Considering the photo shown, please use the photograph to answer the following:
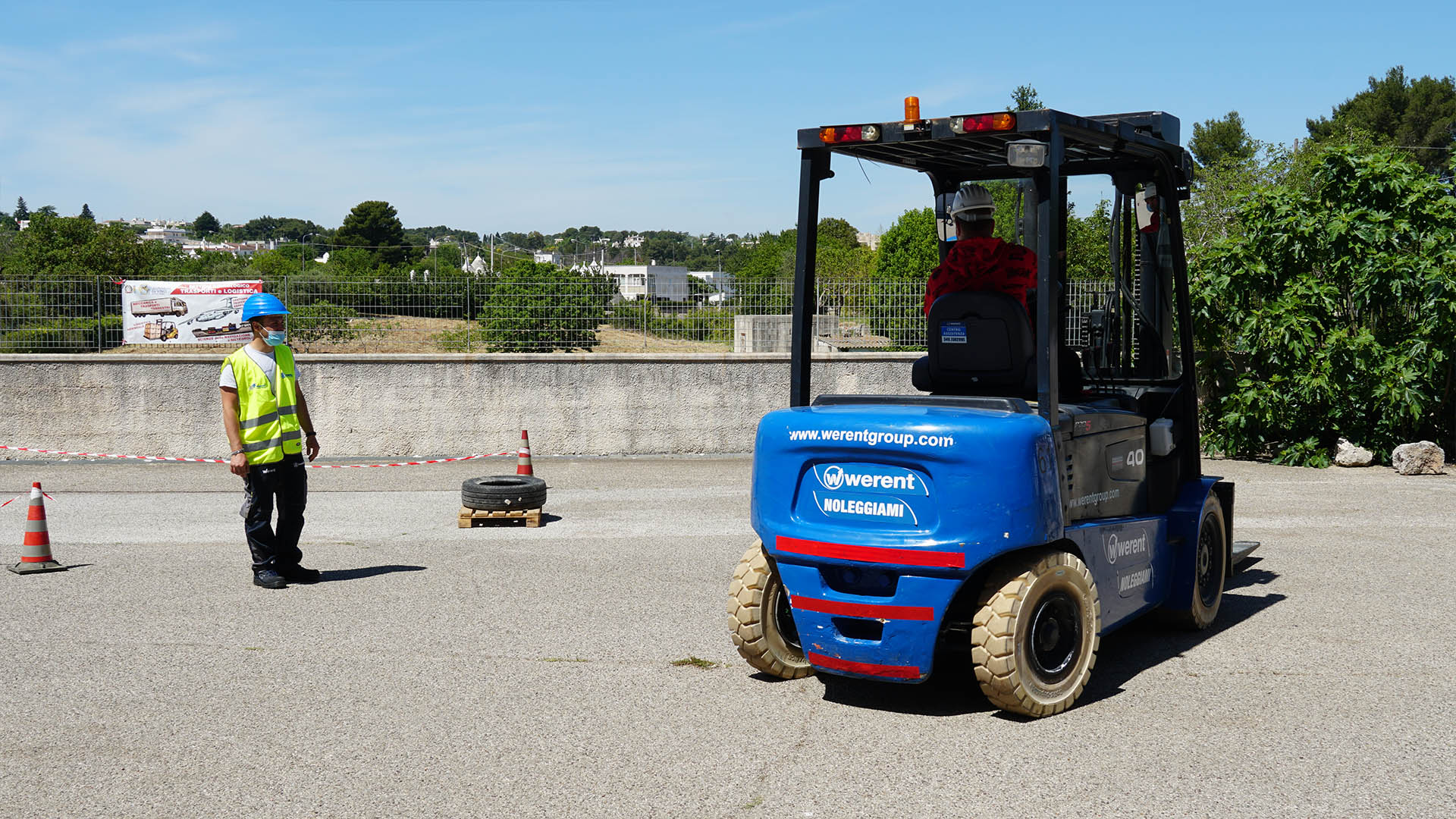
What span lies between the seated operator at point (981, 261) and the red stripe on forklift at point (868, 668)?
5.88 ft

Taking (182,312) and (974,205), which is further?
(182,312)

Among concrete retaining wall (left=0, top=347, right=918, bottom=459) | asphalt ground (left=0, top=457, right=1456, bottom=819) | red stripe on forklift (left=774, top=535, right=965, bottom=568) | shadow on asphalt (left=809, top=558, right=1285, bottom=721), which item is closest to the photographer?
asphalt ground (left=0, top=457, right=1456, bottom=819)

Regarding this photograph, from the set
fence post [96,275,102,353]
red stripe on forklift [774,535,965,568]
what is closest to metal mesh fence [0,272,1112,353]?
fence post [96,275,102,353]

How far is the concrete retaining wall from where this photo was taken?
1636cm

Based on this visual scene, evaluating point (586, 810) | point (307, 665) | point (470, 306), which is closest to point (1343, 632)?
point (586, 810)

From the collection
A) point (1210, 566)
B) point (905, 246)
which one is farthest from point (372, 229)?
point (1210, 566)

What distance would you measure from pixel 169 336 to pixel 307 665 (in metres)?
11.8

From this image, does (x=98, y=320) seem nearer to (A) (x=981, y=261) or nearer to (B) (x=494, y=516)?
(B) (x=494, y=516)

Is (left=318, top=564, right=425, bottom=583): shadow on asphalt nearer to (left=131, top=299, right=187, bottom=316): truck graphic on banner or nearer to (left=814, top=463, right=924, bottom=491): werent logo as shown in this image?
(left=814, top=463, right=924, bottom=491): werent logo

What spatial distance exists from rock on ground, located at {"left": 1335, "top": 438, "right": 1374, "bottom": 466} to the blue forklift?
866 cm

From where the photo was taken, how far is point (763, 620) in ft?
19.5

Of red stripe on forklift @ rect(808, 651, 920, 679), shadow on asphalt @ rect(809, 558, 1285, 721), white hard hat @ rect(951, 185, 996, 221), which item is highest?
white hard hat @ rect(951, 185, 996, 221)

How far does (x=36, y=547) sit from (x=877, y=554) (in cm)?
673

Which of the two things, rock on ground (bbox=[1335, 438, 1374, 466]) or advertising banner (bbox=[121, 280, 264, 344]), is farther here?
advertising banner (bbox=[121, 280, 264, 344])
